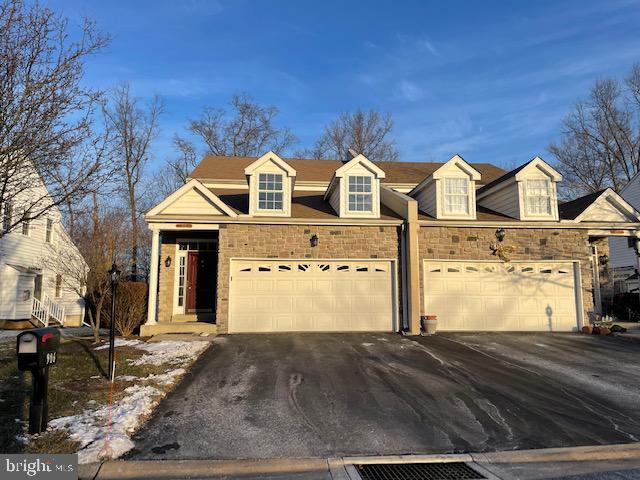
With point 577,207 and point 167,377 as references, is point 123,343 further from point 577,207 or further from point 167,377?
point 577,207

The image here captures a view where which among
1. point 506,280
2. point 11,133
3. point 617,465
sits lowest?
point 617,465

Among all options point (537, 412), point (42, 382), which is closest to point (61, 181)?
point (42, 382)

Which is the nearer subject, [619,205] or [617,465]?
[617,465]

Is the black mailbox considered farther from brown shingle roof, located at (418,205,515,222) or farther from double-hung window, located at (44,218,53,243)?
double-hung window, located at (44,218,53,243)

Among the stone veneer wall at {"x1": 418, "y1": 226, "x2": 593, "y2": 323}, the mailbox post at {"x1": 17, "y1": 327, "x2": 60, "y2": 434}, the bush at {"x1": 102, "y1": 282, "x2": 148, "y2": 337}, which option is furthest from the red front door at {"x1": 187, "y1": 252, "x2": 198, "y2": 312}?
the mailbox post at {"x1": 17, "y1": 327, "x2": 60, "y2": 434}

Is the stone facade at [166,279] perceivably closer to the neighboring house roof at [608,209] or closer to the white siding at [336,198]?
the white siding at [336,198]

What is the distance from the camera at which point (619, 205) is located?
14.1 m

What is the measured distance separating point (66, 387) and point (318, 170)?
1535 cm

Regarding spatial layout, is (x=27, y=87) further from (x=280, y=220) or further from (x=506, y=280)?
(x=506, y=280)

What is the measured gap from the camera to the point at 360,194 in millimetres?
13445

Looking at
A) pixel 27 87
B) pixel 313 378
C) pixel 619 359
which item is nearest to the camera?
pixel 27 87

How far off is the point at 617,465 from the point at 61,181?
28.6ft

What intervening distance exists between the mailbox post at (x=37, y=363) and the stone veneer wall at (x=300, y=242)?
7463 millimetres

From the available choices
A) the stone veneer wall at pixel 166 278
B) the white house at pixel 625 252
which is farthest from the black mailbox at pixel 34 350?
the white house at pixel 625 252
